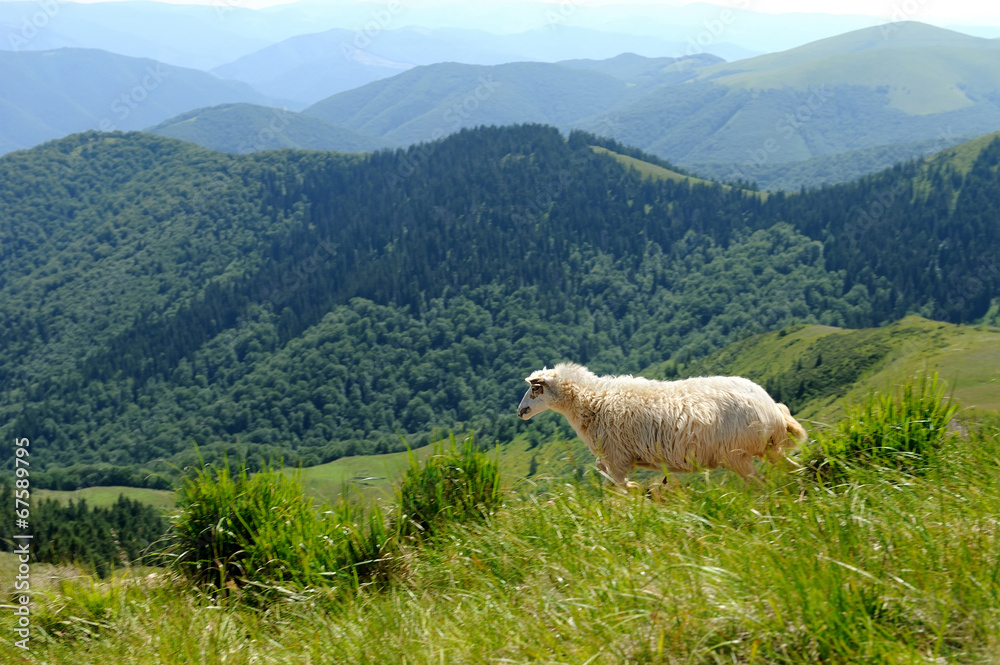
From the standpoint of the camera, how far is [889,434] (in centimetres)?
712

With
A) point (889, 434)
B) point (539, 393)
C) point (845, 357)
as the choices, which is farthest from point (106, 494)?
point (889, 434)

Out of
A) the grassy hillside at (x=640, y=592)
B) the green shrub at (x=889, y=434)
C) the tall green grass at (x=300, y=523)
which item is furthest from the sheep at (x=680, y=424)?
the grassy hillside at (x=640, y=592)

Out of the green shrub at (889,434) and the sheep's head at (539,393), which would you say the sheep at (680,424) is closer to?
the sheep's head at (539,393)

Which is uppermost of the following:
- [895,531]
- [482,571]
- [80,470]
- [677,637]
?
[895,531]

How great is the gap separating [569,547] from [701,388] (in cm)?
462

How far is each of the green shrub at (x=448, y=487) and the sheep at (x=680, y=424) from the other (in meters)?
1.72

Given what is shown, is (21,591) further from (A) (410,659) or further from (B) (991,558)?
(B) (991,558)

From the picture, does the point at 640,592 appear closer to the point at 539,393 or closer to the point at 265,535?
the point at 265,535

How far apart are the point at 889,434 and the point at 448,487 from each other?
4.52 m

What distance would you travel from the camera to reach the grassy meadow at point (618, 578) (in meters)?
4.25

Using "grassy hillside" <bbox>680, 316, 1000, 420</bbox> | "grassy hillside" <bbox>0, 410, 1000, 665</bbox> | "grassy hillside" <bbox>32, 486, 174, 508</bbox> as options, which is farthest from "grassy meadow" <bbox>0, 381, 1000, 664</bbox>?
"grassy hillside" <bbox>32, 486, 174, 508</bbox>

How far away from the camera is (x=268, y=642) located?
6055 millimetres

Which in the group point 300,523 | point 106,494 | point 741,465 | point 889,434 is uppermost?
point 889,434

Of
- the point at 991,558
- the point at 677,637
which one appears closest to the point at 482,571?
the point at 677,637
